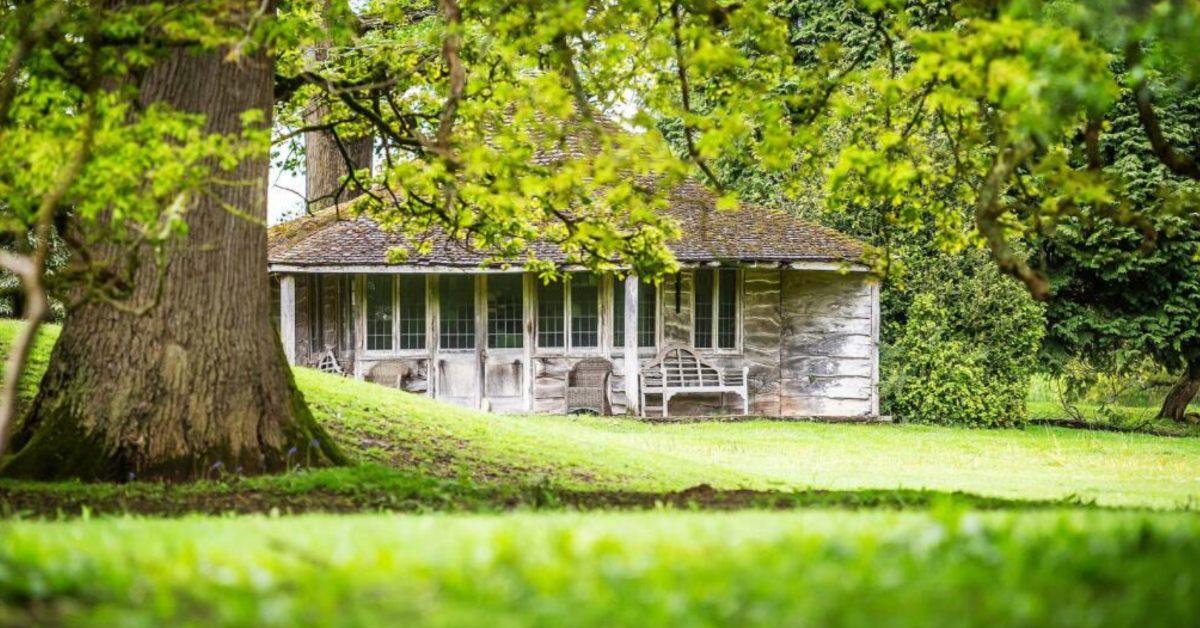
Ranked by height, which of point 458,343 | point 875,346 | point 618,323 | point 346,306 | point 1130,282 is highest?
point 1130,282

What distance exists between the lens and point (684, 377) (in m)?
25.1

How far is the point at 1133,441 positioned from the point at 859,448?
251 inches

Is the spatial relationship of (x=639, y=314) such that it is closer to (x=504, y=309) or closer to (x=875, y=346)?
(x=504, y=309)

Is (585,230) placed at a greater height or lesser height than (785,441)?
greater

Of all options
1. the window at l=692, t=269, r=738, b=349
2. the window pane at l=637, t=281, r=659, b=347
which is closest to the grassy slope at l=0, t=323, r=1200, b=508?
the window at l=692, t=269, r=738, b=349

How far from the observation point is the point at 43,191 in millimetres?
7438

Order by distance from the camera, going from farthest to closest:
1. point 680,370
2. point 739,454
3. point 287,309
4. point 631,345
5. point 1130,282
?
point 1130,282
point 680,370
point 631,345
point 287,309
point 739,454

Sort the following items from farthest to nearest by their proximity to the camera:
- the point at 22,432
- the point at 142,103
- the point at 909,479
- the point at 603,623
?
the point at 909,479 → the point at 22,432 → the point at 142,103 → the point at 603,623

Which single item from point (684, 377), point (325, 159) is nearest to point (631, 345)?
point (684, 377)

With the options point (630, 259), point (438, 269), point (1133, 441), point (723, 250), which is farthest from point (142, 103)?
point (1133, 441)

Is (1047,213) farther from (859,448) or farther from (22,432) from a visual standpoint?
(859,448)

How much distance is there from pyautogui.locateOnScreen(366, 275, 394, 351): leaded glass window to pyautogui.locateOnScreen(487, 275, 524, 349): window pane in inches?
73.0

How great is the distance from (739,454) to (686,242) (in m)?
6.10

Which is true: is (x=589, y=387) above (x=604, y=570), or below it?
below
